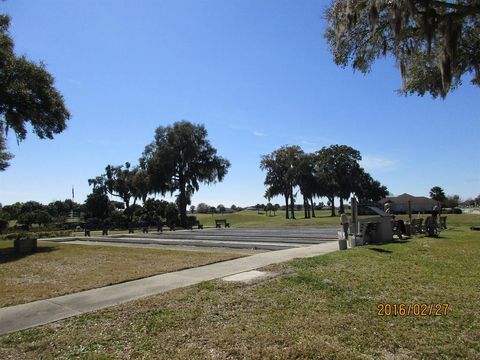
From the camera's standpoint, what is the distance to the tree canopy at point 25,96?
17953 mm

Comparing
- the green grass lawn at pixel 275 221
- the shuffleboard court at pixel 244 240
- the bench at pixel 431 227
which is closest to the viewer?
the shuffleboard court at pixel 244 240

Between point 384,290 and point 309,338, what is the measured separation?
290 centimetres

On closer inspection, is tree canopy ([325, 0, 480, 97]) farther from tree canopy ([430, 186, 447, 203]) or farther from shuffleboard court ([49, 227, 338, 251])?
A: tree canopy ([430, 186, 447, 203])

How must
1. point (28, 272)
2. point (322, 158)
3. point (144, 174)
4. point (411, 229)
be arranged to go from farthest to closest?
point (322, 158) → point (144, 174) → point (411, 229) → point (28, 272)

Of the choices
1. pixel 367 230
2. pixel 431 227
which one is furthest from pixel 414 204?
pixel 367 230

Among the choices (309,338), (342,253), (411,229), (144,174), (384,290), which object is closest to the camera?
(309,338)

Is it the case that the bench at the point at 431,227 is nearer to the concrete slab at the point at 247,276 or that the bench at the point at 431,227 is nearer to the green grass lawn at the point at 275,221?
the concrete slab at the point at 247,276

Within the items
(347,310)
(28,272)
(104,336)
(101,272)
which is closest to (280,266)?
(347,310)

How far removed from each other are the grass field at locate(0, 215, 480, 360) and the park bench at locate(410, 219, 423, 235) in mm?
10132

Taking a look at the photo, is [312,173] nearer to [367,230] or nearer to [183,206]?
[183,206]

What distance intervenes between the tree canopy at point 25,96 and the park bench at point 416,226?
18.6 meters

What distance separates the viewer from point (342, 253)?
39.9 feet

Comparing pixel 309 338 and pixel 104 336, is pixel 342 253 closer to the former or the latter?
pixel 309 338

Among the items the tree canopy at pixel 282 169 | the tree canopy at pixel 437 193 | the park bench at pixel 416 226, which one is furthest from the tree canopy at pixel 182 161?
the tree canopy at pixel 437 193
